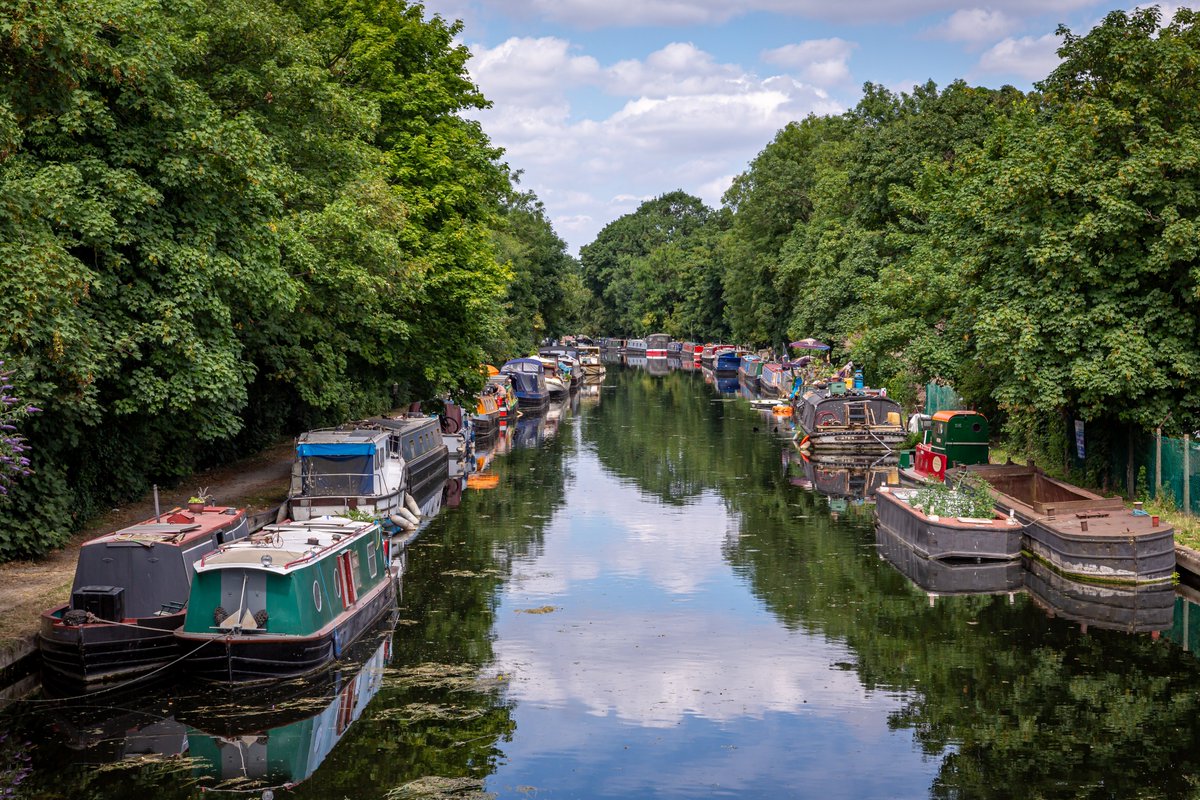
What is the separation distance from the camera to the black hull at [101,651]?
65.4ft

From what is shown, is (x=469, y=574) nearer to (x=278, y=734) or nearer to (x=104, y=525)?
(x=104, y=525)

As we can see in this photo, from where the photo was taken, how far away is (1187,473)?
2984 cm

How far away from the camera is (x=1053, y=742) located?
18.6 metres

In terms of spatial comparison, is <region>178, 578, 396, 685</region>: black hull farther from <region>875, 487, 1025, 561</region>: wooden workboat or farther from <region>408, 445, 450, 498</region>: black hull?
<region>408, 445, 450, 498</region>: black hull

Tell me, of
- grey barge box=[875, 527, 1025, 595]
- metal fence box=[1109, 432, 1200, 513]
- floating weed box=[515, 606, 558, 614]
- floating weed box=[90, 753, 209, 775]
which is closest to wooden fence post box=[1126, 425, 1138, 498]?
metal fence box=[1109, 432, 1200, 513]

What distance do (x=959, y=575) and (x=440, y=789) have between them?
660 inches

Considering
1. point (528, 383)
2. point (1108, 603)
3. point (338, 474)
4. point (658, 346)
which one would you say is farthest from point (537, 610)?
point (658, 346)

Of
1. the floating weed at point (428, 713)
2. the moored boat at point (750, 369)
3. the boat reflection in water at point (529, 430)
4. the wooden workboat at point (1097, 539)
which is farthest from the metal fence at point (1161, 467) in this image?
the moored boat at point (750, 369)

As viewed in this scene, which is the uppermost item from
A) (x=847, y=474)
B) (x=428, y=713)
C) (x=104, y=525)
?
(x=104, y=525)

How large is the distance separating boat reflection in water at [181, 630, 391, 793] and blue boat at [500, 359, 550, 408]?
56364 millimetres

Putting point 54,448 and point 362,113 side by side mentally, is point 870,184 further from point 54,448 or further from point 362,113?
point 54,448

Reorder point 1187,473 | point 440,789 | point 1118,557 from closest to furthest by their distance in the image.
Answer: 1. point 440,789
2. point 1118,557
3. point 1187,473

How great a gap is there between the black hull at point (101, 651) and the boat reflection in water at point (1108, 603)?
1759cm

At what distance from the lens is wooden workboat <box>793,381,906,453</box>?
54.2 m
